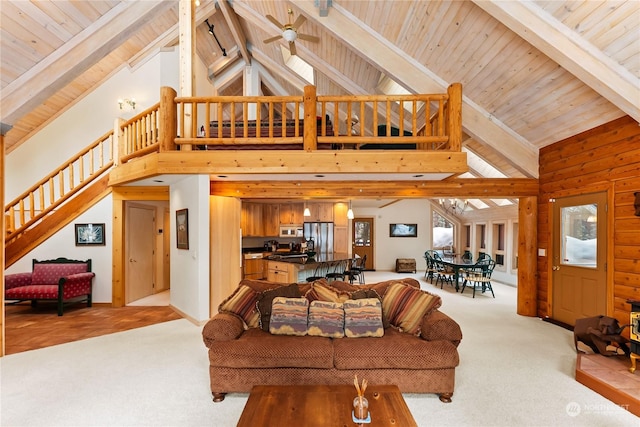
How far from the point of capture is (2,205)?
12.0 ft

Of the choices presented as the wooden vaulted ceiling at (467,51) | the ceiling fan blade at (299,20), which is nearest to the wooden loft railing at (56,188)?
the wooden vaulted ceiling at (467,51)

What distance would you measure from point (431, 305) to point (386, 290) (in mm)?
527

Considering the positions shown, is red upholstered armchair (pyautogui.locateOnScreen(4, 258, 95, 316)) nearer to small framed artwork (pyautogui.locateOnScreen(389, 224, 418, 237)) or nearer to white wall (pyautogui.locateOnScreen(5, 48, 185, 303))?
white wall (pyautogui.locateOnScreen(5, 48, 185, 303))

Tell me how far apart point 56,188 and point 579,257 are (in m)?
9.67

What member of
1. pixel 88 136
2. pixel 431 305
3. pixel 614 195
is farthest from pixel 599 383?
pixel 88 136

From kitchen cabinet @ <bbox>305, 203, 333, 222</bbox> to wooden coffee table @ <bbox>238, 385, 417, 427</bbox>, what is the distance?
6782mm

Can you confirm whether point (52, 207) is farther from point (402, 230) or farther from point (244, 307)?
point (402, 230)

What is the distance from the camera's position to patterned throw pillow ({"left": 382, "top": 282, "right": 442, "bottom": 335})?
307cm

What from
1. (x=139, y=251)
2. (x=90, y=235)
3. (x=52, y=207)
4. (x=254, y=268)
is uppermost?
(x=52, y=207)

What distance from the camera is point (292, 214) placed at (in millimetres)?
8891

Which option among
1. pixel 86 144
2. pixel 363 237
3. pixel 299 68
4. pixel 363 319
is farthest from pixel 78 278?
pixel 363 237

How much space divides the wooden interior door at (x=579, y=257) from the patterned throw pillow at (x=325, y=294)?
144 inches

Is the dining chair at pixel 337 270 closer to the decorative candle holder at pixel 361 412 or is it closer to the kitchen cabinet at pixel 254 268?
the kitchen cabinet at pixel 254 268

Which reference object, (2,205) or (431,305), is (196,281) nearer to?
(2,205)
